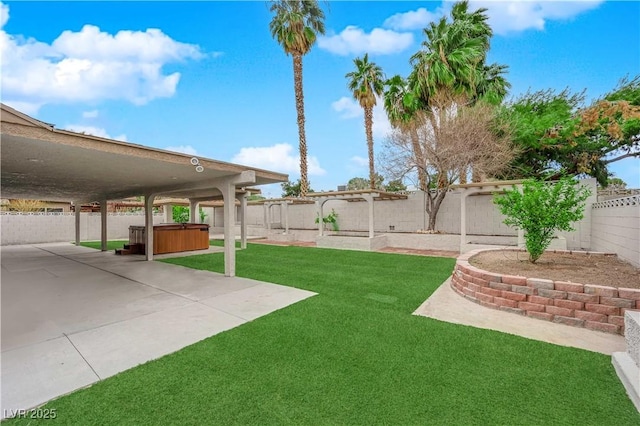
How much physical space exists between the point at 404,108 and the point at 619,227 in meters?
9.85

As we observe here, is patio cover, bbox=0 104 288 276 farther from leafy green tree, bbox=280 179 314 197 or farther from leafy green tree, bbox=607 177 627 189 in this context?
leafy green tree, bbox=280 179 314 197

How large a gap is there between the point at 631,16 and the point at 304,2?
14.9 m

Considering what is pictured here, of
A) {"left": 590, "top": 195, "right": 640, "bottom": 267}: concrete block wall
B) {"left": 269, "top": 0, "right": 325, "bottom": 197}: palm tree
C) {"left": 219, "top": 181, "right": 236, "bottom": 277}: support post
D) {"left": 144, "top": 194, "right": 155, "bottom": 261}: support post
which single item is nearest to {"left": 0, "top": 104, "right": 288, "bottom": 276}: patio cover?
{"left": 219, "top": 181, "right": 236, "bottom": 277}: support post

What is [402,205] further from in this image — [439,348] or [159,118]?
[159,118]

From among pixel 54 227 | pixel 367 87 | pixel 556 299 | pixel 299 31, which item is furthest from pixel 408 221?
pixel 54 227

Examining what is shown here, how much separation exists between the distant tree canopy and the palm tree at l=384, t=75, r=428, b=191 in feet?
12.7

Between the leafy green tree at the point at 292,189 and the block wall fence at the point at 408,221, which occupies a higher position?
the leafy green tree at the point at 292,189

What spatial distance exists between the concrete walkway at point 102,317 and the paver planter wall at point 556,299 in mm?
3199

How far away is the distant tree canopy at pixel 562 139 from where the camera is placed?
12.0 metres

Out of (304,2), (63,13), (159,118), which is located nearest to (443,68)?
(304,2)

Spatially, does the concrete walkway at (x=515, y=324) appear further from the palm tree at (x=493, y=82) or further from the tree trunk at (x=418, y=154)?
the palm tree at (x=493, y=82)

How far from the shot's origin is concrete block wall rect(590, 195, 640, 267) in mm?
5477

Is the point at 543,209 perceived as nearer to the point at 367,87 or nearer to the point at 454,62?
the point at 454,62

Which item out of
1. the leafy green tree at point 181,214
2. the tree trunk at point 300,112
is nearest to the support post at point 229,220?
the tree trunk at point 300,112
